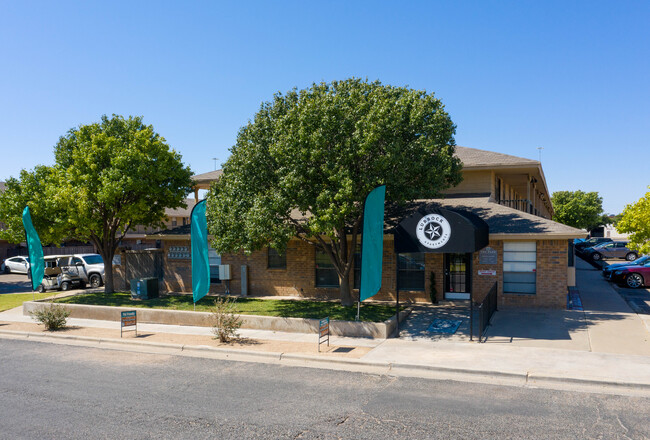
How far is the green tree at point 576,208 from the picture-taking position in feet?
255

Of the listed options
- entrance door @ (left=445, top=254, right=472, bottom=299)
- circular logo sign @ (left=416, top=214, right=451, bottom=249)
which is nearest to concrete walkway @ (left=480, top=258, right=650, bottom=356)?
entrance door @ (left=445, top=254, right=472, bottom=299)

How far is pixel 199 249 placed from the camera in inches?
591

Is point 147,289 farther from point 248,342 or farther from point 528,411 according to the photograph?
point 528,411

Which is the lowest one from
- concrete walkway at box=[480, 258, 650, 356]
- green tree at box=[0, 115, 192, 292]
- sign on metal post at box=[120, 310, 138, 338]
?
concrete walkway at box=[480, 258, 650, 356]

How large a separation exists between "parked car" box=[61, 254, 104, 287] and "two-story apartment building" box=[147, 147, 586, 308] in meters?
5.87

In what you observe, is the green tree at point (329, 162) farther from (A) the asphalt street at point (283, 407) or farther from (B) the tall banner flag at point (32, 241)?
(B) the tall banner flag at point (32, 241)

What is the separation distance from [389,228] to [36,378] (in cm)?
1202

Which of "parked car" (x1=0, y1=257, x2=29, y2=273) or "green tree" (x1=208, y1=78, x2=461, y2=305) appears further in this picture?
"parked car" (x1=0, y1=257, x2=29, y2=273)

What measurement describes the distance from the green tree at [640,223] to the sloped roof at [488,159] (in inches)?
364

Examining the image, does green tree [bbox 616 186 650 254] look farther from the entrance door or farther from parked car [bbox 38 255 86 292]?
parked car [bbox 38 255 86 292]

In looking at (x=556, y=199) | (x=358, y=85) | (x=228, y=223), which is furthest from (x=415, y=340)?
(x=556, y=199)

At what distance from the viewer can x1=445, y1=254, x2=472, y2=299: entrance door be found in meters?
17.5

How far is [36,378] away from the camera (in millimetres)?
10125

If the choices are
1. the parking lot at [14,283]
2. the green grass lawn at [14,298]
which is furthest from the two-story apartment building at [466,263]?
the parking lot at [14,283]
